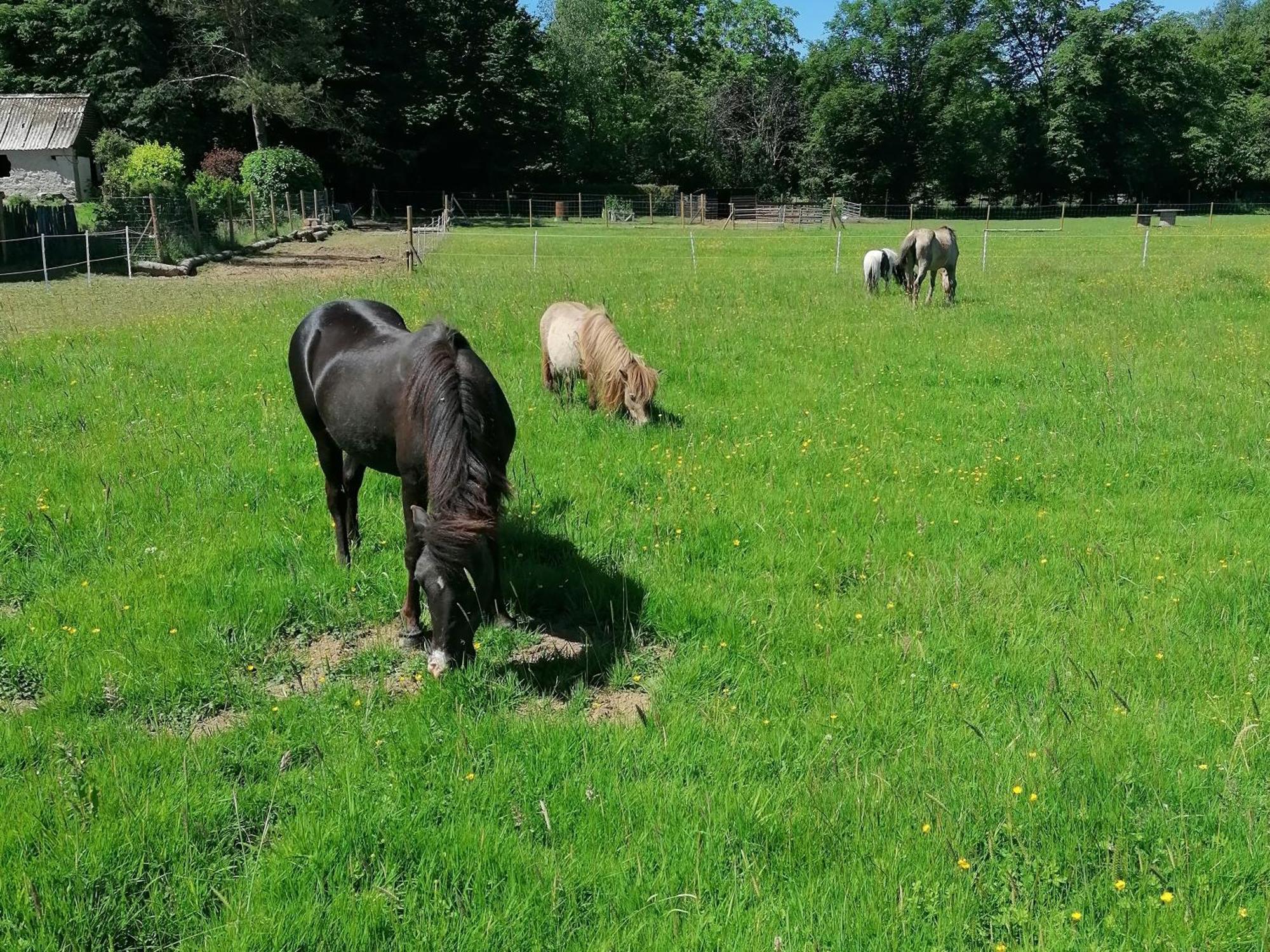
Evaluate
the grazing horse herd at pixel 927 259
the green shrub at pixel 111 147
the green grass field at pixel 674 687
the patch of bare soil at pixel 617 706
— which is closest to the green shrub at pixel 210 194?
the green shrub at pixel 111 147

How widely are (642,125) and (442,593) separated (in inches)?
2952

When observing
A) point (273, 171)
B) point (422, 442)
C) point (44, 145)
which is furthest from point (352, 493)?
point (44, 145)

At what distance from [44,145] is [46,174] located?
142 cm

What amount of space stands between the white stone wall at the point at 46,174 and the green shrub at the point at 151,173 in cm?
1754

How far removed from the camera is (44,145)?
41062 millimetres

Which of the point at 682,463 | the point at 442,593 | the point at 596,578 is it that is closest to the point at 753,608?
the point at 596,578

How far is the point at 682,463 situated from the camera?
287 inches

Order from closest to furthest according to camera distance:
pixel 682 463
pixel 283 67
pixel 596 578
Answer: pixel 596 578
pixel 682 463
pixel 283 67

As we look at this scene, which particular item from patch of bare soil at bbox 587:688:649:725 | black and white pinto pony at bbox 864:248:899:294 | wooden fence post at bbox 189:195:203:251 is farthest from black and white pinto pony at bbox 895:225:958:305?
wooden fence post at bbox 189:195:203:251

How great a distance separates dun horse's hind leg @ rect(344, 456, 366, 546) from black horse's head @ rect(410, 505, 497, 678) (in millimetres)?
2057

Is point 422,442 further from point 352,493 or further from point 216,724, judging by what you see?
point 352,493

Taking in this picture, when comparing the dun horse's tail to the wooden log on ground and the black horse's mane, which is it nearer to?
the black horse's mane

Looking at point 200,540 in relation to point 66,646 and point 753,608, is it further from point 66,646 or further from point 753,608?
point 753,608

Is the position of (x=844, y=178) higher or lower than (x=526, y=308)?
higher
